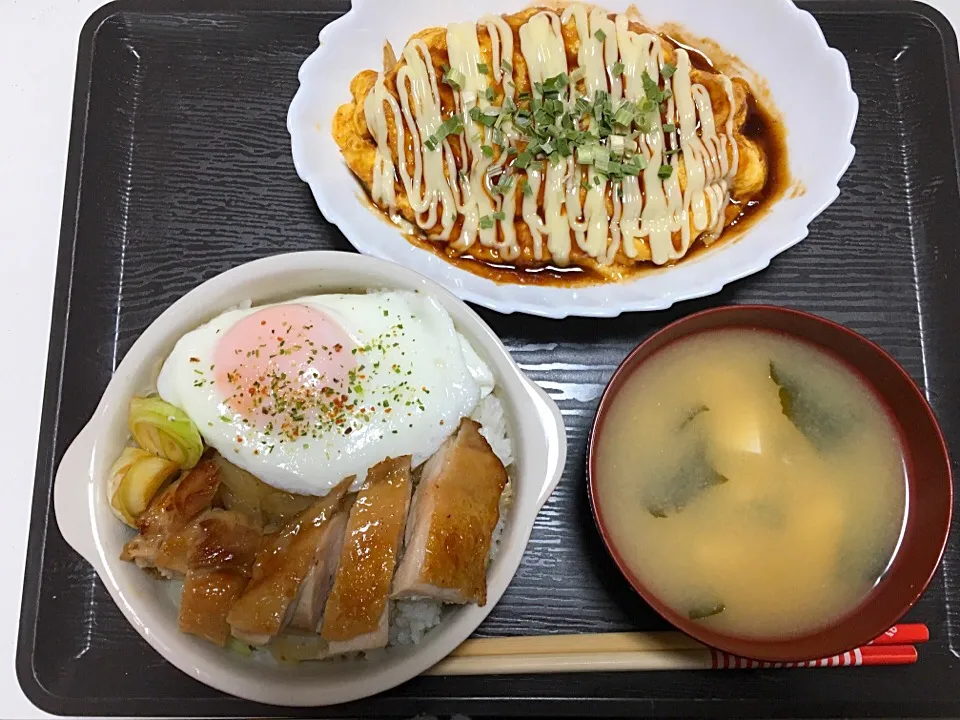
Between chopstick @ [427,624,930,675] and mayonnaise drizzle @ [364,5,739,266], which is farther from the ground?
mayonnaise drizzle @ [364,5,739,266]

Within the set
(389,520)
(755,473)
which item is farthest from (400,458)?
(755,473)

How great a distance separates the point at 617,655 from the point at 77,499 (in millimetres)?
1421

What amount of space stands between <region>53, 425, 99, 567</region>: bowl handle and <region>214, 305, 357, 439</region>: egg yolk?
349 millimetres

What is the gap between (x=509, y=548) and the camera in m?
1.68

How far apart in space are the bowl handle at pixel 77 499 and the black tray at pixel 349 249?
0.40 metres

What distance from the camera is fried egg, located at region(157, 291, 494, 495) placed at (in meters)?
1.75

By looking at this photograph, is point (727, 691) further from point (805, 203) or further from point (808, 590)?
point (805, 203)

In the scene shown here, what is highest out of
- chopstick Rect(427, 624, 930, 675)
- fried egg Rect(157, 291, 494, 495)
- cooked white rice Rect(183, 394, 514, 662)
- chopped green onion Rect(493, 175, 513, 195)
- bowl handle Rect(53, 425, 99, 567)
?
chopped green onion Rect(493, 175, 513, 195)

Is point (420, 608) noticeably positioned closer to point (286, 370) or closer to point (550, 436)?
point (550, 436)

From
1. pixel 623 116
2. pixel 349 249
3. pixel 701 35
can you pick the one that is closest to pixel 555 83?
pixel 623 116

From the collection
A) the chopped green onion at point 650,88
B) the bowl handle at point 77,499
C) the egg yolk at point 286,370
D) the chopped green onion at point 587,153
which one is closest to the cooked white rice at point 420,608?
the bowl handle at point 77,499

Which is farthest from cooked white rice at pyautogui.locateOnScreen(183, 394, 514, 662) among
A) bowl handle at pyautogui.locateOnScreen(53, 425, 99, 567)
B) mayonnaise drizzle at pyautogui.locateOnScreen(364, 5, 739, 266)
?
mayonnaise drizzle at pyautogui.locateOnScreen(364, 5, 739, 266)

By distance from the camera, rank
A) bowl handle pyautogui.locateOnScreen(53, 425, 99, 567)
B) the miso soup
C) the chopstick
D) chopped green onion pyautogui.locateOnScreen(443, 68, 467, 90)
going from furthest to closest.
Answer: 1. chopped green onion pyautogui.locateOnScreen(443, 68, 467, 90)
2. the chopstick
3. the miso soup
4. bowl handle pyautogui.locateOnScreen(53, 425, 99, 567)

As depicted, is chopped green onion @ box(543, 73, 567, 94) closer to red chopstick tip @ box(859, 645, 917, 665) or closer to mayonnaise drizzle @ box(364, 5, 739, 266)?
mayonnaise drizzle @ box(364, 5, 739, 266)
